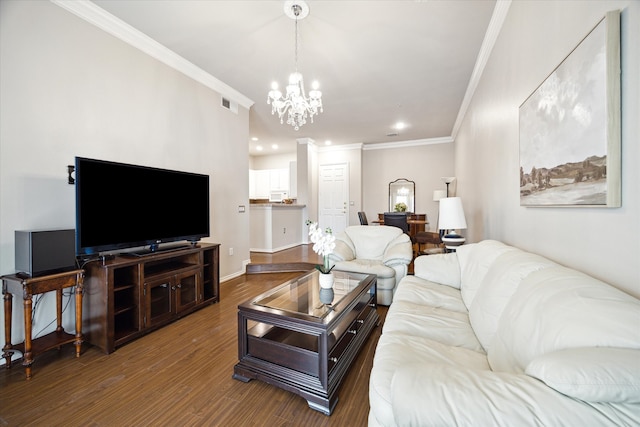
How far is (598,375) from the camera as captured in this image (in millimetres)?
631

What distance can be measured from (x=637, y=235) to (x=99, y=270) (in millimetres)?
3200

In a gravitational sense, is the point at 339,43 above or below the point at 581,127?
above

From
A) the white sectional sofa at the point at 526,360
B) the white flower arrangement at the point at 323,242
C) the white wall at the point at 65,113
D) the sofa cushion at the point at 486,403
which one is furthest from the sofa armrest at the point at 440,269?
the white wall at the point at 65,113

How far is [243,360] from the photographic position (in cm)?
179

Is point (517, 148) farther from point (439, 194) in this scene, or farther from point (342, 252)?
point (439, 194)

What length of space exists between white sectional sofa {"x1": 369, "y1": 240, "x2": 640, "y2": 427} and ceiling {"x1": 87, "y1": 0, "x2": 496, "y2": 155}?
239cm

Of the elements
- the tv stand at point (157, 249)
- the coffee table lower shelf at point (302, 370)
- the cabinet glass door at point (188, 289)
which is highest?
the tv stand at point (157, 249)

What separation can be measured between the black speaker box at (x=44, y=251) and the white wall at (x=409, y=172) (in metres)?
6.59

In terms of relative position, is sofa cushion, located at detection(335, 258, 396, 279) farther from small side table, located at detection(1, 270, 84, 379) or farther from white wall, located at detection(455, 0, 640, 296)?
small side table, located at detection(1, 270, 84, 379)

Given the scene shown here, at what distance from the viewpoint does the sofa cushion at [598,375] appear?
61cm

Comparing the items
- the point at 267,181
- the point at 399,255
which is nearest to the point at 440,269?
the point at 399,255

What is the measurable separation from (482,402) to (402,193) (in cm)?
697

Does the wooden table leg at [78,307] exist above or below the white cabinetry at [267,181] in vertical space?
below

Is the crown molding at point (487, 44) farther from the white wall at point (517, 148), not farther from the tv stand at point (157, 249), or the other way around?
the tv stand at point (157, 249)
